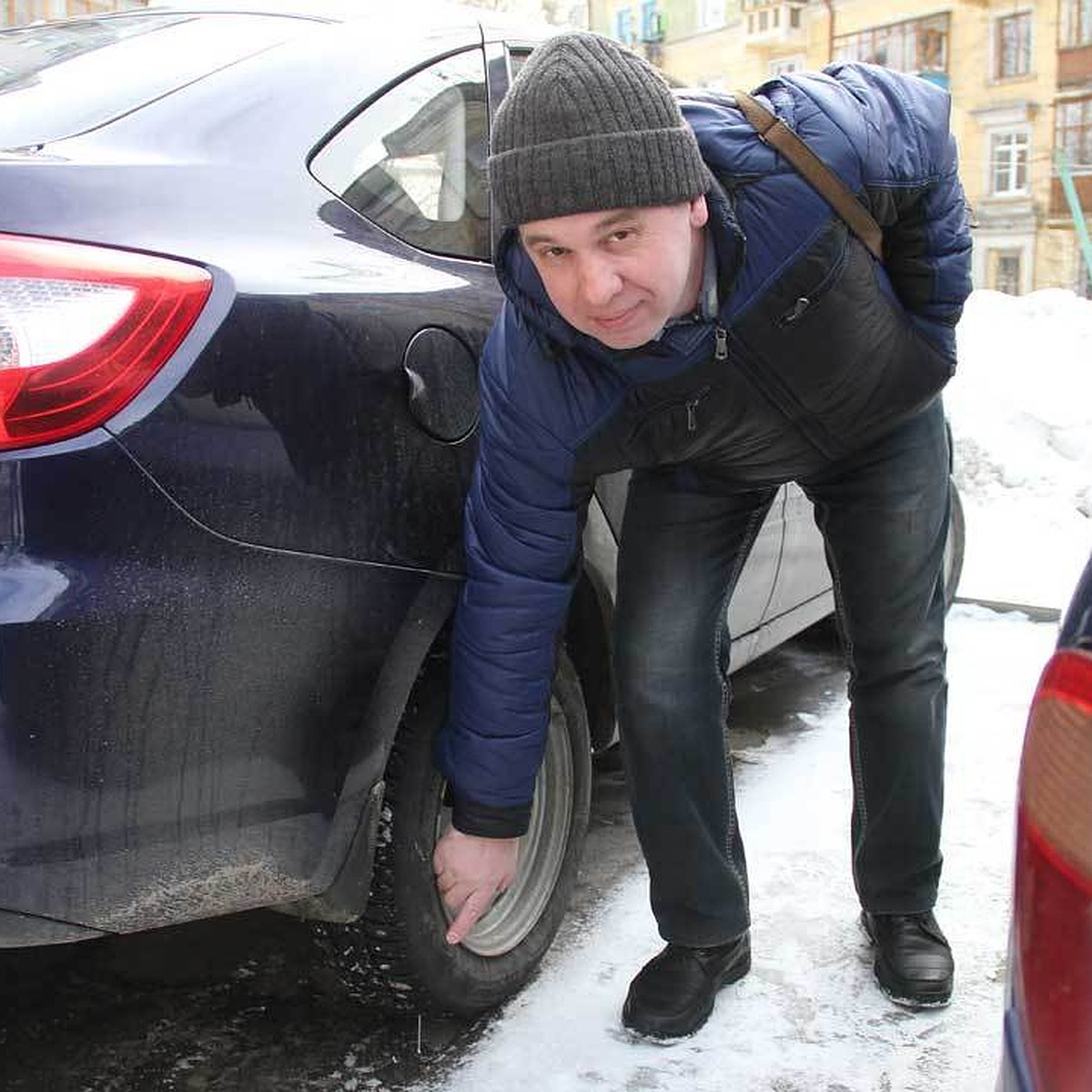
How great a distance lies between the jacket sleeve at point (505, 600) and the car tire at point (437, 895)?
6cm

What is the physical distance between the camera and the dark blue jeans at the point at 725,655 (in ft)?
6.71

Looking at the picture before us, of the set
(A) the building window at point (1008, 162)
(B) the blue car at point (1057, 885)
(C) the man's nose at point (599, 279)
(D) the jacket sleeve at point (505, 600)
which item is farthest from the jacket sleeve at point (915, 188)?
(A) the building window at point (1008, 162)

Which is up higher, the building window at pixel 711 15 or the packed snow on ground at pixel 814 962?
the building window at pixel 711 15

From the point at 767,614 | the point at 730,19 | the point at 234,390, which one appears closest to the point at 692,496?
the point at 234,390

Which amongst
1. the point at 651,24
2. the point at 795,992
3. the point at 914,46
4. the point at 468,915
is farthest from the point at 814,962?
the point at 651,24

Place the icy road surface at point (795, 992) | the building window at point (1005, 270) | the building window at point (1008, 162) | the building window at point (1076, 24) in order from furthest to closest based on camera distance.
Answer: the building window at point (1008, 162), the building window at point (1005, 270), the building window at point (1076, 24), the icy road surface at point (795, 992)

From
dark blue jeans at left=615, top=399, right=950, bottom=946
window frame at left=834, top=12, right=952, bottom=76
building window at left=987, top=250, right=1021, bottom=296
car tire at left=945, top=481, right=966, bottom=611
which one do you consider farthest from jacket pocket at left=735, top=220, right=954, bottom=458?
window frame at left=834, top=12, right=952, bottom=76

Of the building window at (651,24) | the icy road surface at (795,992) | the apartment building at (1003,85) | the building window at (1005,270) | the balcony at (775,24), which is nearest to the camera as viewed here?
the icy road surface at (795,992)

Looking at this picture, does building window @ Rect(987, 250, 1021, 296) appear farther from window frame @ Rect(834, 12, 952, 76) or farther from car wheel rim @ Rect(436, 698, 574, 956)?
car wheel rim @ Rect(436, 698, 574, 956)

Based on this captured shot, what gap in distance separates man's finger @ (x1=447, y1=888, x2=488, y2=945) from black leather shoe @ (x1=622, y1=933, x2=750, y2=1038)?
325 millimetres

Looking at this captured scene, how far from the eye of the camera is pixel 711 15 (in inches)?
1486

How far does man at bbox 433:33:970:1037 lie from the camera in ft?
5.17

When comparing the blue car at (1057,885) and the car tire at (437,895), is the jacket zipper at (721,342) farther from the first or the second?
the blue car at (1057,885)

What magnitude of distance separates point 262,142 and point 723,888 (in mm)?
1304
